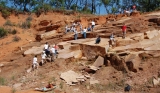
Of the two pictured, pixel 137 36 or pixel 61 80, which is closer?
pixel 61 80

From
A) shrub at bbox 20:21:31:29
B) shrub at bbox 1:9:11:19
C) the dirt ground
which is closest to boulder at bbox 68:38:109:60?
the dirt ground

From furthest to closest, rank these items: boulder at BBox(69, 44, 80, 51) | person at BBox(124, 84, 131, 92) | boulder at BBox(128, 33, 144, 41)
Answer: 1. boulder at BBox(69, 44, 80, 51)
2. boulder at BBox(128, 33, 144, 41)
3. person at BBox(124, 84, 131, 92)

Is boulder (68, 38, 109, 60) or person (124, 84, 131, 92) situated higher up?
boulder (68, 38, 109, 60)

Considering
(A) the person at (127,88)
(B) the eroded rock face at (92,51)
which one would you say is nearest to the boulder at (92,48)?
(B) the eroded rock face at (92,51)

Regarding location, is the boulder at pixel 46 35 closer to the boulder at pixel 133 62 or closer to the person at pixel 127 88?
the boulder at pixel 133 62

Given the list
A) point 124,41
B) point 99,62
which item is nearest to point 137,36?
point 124,41

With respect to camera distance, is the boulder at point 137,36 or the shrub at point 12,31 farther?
the shrub at point 12,31

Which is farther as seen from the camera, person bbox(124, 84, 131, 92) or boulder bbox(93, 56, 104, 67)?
boulder bbox(93, 56, 104, 67)

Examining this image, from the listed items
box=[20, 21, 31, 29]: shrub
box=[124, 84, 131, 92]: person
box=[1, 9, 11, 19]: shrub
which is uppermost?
box=[1, 9, 11, 19]: shrub

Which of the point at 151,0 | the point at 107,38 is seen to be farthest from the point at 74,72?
the point at 151,0

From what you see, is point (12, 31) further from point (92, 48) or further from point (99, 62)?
point (99, 62)

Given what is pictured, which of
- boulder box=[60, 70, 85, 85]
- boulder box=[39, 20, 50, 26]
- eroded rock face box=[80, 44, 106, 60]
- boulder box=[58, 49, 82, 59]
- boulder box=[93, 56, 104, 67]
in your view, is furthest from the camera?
boulder box=[39, 20, 50, 26]

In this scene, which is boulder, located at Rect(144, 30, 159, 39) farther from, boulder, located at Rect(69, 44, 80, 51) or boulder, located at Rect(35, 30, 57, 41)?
boulder, located at Rect(35, 30, 57, 41)

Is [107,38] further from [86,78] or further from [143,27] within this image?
[86,78]
